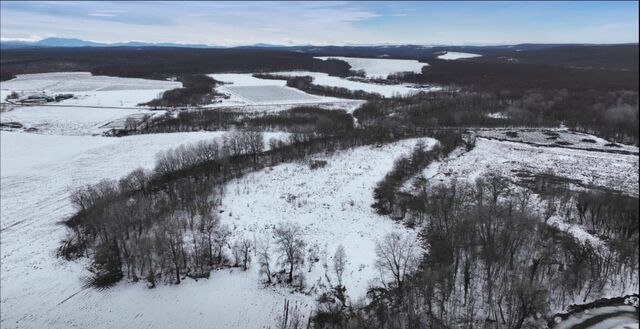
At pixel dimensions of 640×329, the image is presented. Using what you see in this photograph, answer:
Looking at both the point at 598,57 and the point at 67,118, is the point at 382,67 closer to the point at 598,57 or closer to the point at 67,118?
the point at 67,118

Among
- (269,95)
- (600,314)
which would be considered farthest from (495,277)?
(269,95)

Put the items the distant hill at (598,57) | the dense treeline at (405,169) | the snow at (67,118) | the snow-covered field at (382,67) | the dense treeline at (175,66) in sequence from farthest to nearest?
the dense treeline at (175,66) < the snow-covered field at (382,67) < the snow at (67,118) < the dense treeline at (405,169) < the distant hill at (598,57)

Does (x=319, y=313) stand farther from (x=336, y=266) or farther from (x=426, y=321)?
(x=426, y=321)

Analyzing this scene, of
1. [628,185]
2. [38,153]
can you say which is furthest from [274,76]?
[628,185]

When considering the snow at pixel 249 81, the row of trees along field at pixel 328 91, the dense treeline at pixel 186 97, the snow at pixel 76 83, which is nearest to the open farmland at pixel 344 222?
the dense treeline at pixel 186 97

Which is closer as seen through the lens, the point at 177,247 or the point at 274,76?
the point at 177,247

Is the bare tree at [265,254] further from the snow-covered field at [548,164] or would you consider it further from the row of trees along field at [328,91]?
the row of trees along field at [328,91]

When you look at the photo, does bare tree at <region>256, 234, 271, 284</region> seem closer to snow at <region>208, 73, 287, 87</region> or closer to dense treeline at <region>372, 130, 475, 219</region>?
dense treeline at <region>372, 130, 475, 219</region>
